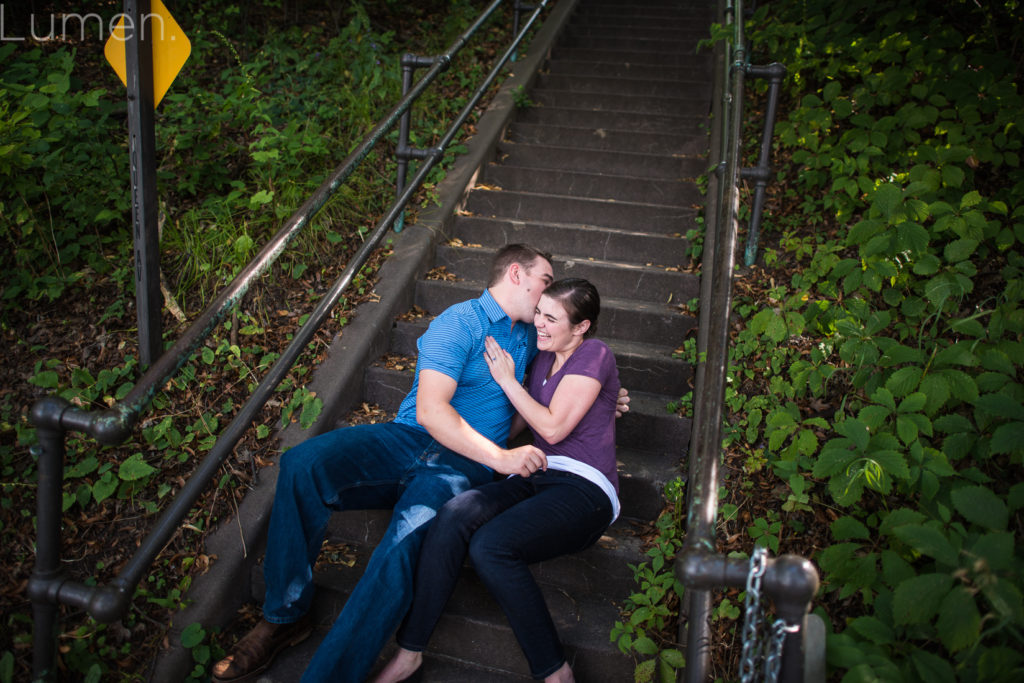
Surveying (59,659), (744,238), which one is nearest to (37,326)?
(59,659)

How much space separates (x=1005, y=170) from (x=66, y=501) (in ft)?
14.3

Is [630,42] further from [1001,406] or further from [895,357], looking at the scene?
[1001,406]

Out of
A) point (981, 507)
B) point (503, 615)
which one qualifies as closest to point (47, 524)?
point (503, 615)

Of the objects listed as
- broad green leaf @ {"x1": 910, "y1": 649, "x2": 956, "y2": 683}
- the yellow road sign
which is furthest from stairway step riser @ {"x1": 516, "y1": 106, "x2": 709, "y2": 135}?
broad green leaf @ {"x1": 910, "y1": 649, "x2": 956, "y2": 683}

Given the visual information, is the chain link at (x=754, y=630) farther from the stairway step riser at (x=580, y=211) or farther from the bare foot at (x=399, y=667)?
the stairway step riser at (x=580, y=211)

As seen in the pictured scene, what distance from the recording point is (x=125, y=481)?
2.60 metres

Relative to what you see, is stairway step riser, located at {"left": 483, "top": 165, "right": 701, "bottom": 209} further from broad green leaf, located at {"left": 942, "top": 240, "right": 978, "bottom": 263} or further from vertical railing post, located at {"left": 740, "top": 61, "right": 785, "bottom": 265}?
broad green leaf, located at {"left": 942, "top": 240, "right": 978, "bottom": 263}

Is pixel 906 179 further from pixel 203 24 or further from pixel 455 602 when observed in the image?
pixel 203 24

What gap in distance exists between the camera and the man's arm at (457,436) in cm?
234

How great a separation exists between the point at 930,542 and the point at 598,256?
2541mm

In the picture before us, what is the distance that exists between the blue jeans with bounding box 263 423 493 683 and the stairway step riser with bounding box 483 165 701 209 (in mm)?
2483

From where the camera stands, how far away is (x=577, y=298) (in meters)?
2.46

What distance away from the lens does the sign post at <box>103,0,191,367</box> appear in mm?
2477

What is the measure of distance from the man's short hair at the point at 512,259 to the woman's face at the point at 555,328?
21cm
